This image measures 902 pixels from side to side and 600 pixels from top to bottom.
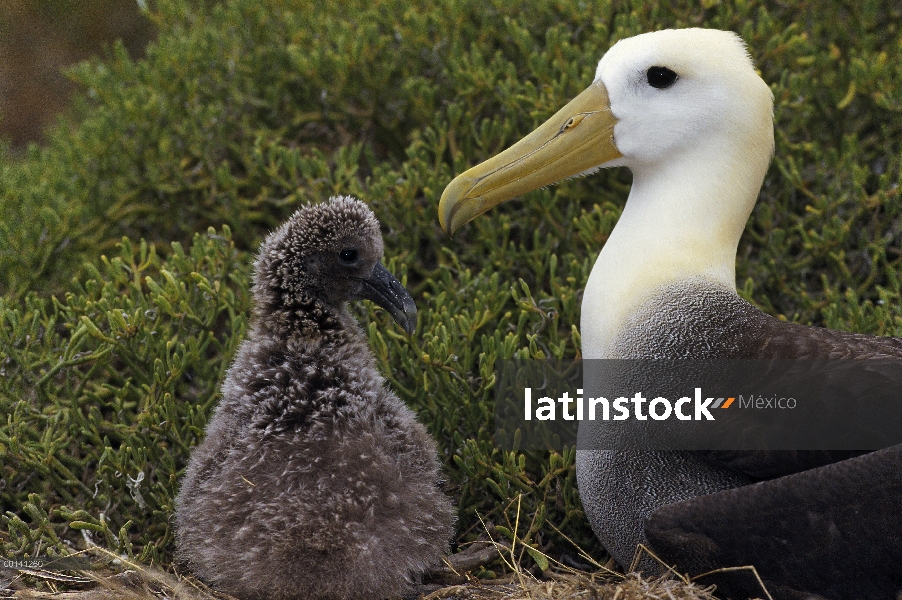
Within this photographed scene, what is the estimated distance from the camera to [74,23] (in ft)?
28.3

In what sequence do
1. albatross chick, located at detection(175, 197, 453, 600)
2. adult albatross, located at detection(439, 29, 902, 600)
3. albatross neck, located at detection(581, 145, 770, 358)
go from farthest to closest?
albatross neck, located at detection(581, 145, 770, 358) < albatross chick, located at detection(175, 197, 453, 600) < adult albatross, located at detection(439, 29, 902, 600)

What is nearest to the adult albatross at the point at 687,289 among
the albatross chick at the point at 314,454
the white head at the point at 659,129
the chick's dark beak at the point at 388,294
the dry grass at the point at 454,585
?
the white head at the point at 659,129

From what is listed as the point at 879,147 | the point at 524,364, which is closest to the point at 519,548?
the point at 524,364

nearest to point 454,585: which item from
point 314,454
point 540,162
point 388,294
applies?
point 314,454

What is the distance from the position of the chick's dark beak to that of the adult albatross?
294 millimetres

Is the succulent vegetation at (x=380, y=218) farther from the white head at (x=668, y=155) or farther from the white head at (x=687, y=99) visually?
the white head at (x=687, y=99)

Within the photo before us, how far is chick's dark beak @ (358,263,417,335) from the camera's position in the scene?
3199 mm

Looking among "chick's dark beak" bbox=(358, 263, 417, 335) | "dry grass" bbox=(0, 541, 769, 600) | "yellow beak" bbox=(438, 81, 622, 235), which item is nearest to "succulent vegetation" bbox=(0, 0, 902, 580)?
"dry grass" bbox=(0, 541, 769, 600)

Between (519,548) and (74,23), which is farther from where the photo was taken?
(74,23)

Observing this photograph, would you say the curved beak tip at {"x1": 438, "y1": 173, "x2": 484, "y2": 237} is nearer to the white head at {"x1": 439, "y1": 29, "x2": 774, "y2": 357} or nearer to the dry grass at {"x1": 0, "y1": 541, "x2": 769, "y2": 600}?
the white head at {"x1": 439, "y1": 29, "x2": 774, "y2": 357}

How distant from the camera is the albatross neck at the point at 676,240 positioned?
3197mm

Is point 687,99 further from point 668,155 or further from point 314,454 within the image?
point 314,454

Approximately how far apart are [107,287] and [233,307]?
1.57 ft

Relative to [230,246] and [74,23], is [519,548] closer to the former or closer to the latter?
[230,246]
